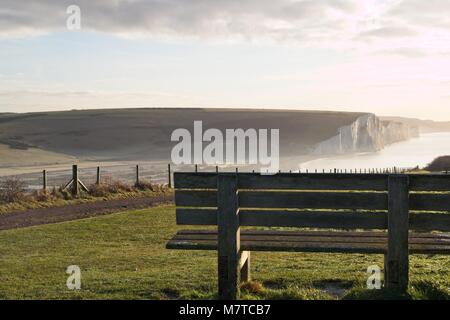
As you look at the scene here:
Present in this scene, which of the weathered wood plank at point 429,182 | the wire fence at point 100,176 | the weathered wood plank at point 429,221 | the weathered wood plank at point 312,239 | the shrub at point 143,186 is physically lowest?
the wire fence at point 100,176

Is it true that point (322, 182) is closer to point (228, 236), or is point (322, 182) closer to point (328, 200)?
point (328, 200)

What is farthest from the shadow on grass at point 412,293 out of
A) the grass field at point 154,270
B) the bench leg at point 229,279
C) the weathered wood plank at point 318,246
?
the bench leg at point 229,279

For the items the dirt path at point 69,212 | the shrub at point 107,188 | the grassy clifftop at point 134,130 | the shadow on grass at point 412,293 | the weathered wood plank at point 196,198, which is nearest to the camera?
the shadow on grass at point 412,293

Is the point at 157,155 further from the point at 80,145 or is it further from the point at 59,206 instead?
the point at 59,206

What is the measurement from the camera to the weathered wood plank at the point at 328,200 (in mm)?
5797

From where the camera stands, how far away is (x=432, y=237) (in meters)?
6.48

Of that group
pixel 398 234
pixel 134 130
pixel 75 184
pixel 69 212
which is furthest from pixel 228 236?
pixel 134 130

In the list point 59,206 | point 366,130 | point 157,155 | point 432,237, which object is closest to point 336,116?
point 366,130

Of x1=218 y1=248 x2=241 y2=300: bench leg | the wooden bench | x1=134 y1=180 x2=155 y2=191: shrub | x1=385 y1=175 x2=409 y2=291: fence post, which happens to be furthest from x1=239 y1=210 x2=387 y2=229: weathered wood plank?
x1=134 y1=180 x2=155 y2=191: shrub

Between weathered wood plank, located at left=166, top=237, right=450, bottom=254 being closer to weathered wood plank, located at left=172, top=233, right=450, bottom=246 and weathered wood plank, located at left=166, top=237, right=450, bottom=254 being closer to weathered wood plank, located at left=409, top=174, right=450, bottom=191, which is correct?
weathered wood plank, located at left=172, top=233, right=450, bottom=246

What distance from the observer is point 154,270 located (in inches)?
345

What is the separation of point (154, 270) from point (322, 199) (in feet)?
12.5

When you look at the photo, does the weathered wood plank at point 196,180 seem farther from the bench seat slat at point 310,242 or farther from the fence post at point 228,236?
the bench seat slat at point 310,242
